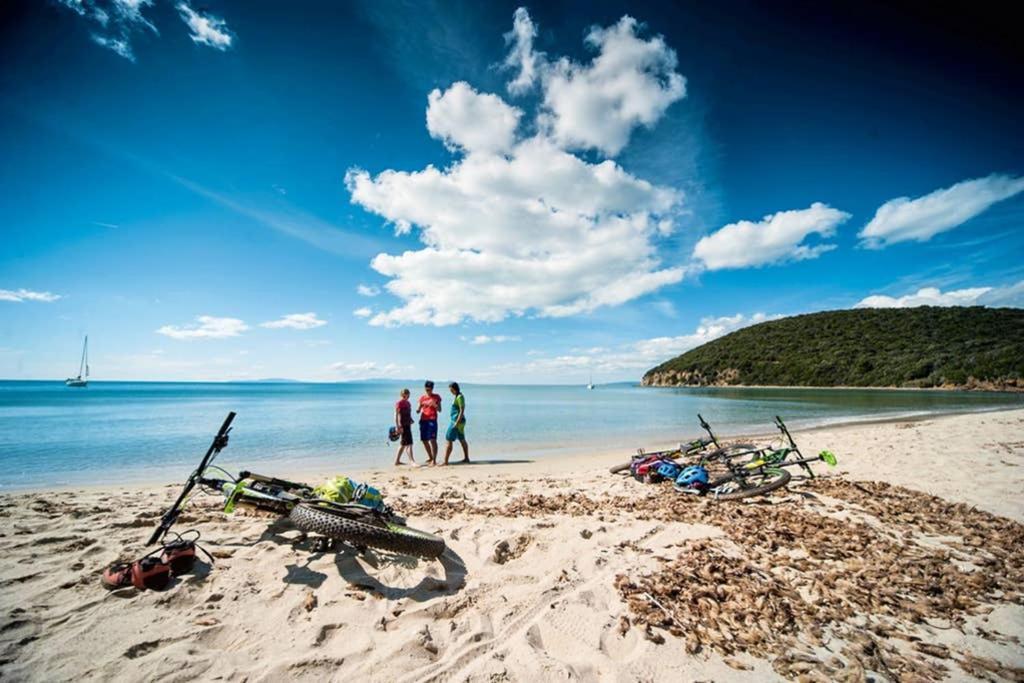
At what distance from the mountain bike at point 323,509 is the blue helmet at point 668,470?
5706 mm

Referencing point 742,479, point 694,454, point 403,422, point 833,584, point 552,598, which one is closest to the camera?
point 552,598

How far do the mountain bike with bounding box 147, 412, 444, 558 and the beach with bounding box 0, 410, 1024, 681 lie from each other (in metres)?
0.39

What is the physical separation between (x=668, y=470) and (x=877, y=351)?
91.5 metres

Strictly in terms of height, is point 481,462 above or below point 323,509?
below

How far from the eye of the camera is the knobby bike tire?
4.22m

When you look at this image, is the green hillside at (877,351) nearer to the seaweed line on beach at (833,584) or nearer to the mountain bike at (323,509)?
the seaweed line on beach at (833,584)

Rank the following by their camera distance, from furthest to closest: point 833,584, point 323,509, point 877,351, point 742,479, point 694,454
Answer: point 877,351, point 694,454, point 742,479, point 323,509, point 833,584

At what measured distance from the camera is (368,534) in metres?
4.21

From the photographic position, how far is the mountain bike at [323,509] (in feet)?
14.0

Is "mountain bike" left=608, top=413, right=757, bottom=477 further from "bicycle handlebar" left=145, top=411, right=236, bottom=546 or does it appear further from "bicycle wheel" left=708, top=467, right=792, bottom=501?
"bicycle handlebar" left=145, top=411, right=236, bottom=546

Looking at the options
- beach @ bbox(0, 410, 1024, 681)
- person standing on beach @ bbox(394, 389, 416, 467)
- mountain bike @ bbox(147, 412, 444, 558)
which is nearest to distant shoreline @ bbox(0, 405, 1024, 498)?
person standing on beach @ bbox(394, 389, 416, 467)

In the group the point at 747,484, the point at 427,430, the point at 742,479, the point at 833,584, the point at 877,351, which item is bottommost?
the point at 833,584

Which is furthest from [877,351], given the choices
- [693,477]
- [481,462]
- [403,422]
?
[403,422]

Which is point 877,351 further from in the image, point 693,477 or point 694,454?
point 693,477
